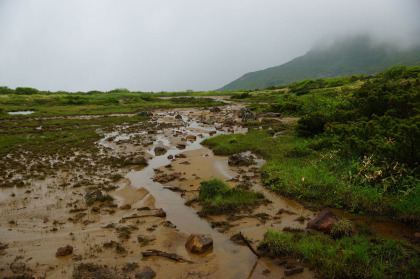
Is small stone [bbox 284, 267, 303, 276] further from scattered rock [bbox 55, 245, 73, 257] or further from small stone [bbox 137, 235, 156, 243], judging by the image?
scattered rock [bbox 55, 245, 73, 257]

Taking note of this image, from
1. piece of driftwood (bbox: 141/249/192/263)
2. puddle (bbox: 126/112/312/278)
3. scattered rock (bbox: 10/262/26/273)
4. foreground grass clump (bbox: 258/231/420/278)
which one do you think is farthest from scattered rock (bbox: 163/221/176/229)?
scattered rock (bbox: 10/262/26/273)

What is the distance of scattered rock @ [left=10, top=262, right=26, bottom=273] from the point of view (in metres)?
6.10

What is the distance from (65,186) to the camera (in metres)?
11.9

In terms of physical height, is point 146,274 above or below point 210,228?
above

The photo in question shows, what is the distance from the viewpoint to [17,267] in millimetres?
6184

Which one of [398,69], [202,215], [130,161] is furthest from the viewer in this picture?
[398,69]

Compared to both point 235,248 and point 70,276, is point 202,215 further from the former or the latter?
point 70,276

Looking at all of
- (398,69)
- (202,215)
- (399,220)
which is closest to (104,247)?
(202,215)

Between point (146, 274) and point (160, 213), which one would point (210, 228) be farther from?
point (146, 274)

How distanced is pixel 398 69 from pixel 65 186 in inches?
1817

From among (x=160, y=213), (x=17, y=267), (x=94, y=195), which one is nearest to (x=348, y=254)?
(x=160, y=213)

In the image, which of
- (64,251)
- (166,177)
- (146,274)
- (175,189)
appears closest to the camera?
(146,274)

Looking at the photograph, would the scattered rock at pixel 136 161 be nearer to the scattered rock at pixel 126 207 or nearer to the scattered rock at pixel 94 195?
the scattered rock at pixel 94 195

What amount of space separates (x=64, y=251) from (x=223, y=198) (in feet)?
18.9
